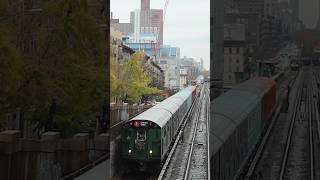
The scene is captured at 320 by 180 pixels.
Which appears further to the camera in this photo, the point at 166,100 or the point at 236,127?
the point at 166,100

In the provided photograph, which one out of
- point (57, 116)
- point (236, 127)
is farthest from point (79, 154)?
point (236, 127)

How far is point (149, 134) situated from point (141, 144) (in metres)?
0.18

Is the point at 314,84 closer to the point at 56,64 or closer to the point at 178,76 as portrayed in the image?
the point at 178,76

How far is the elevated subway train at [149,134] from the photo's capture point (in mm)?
6234

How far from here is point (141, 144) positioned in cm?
639

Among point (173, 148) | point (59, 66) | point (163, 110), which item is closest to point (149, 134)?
point (163, 110)

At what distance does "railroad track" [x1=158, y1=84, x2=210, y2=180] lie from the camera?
5.72m

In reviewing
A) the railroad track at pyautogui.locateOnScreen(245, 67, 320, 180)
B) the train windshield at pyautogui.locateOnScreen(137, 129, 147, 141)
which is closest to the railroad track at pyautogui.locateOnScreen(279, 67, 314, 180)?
the railroad track at pyautogui.locateOnScreen(245, 67, 320, 180)

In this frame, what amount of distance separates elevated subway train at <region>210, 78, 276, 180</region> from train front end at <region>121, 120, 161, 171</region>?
1971 millimetres

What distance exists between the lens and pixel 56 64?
5.58 meters

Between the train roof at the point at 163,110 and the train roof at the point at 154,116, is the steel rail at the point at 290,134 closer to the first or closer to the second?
the train roof at the point at 163,110

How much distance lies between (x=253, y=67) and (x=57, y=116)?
2.73 m

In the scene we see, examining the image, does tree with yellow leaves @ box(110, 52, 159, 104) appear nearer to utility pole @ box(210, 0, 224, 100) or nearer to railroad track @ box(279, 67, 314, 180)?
utility pole @ box(210, 0, 224, 100)

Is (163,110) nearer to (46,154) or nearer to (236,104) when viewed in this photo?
(46,154)
